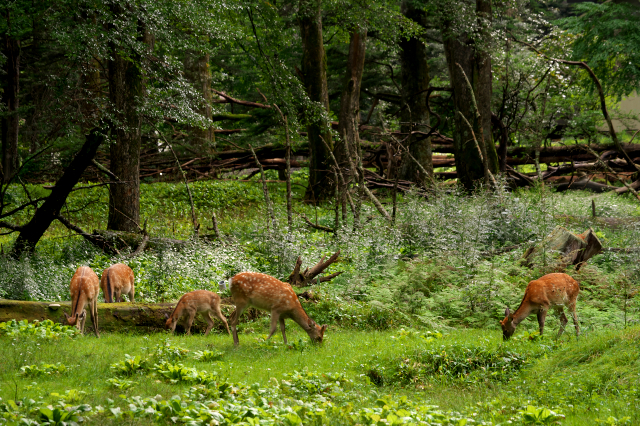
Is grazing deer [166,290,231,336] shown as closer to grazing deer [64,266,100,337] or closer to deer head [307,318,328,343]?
grazing deer [64,266,100,337]

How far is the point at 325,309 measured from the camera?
35.6 feet

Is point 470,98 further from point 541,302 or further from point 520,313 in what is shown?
point 520,313

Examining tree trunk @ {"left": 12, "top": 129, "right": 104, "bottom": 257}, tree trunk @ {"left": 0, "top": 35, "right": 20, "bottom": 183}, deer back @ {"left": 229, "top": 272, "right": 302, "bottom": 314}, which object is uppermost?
tree trunk @ {"left": 0, "top": 35, "right": 20, "bottom": 183}

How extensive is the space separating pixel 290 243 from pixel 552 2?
1638 inches

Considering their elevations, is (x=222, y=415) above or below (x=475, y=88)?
below

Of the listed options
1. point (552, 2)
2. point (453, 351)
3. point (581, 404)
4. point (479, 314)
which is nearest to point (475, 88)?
point (479, 314)

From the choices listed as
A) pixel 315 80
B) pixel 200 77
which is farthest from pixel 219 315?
pixel 200 77

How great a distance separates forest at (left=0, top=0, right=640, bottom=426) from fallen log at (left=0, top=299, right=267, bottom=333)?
0.11 feet

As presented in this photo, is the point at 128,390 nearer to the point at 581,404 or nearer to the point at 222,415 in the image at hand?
the point at 222,415

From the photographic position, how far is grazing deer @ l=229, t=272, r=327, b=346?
346 inches

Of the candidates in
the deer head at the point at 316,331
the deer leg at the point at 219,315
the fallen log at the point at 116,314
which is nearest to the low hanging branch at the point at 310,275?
the fallen log at the point at 116,314

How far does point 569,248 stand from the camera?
12500mm

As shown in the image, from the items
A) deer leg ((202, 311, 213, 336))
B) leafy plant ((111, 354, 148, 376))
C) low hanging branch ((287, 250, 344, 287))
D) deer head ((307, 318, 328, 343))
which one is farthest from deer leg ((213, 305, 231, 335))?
leafy plant ((111, 354, 148, 376))

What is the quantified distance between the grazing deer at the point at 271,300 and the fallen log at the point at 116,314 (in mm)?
1481
